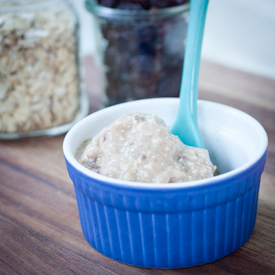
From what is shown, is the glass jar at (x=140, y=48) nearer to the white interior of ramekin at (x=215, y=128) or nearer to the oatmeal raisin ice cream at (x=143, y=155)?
the white interior of ramekin at (x=215, y=128)

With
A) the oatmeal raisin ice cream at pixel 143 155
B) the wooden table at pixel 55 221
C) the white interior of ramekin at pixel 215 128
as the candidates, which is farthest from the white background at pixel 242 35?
the oatmeal raisin ice cream at pixel 143 155

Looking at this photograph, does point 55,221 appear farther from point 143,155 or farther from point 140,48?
point 140,48

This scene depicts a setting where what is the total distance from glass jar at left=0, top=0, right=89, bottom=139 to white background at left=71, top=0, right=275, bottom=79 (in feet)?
0.95

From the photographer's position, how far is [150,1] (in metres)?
0.84

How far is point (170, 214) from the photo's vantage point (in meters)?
0.47

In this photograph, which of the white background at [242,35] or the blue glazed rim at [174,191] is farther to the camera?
the white background at [242,35]

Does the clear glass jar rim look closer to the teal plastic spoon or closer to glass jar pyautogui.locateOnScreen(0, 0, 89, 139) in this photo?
glass jar pyautogui.locateOnScreen(0, 0, 89, 139)

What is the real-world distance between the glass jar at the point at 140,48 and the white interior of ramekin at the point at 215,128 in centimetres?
24

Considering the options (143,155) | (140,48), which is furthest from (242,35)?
(143,155)

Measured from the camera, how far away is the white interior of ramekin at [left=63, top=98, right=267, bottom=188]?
0.57 m

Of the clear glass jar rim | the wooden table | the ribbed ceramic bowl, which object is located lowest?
the wooden table

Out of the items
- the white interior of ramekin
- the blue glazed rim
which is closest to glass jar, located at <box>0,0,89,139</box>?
the white interior of ramekin

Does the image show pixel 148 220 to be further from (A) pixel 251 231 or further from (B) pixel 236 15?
(B) pixel 236 15

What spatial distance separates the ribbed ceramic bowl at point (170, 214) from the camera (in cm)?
46
